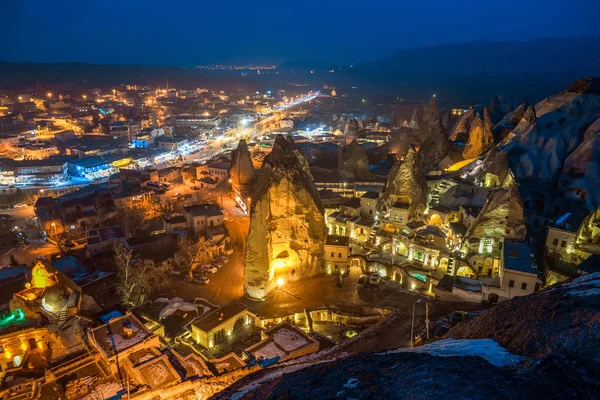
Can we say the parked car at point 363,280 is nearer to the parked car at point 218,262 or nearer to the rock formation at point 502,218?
the rock formation at point 502,218

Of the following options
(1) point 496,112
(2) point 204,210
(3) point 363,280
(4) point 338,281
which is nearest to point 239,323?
(4) point 338,281

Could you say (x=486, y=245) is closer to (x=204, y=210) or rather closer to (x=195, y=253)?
(x=195, y=253)

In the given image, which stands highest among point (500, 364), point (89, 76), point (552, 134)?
point (89, 76)

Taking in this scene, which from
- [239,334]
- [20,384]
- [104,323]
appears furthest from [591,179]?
[20,384]

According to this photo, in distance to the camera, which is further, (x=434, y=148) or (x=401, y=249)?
(x=434, y=148)

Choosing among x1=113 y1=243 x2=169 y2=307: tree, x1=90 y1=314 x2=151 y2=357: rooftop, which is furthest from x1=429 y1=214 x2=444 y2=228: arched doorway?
x1=90 y1=314 x2=151 y2=357: rooftop

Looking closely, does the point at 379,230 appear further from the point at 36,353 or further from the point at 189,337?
the point at 36,353
